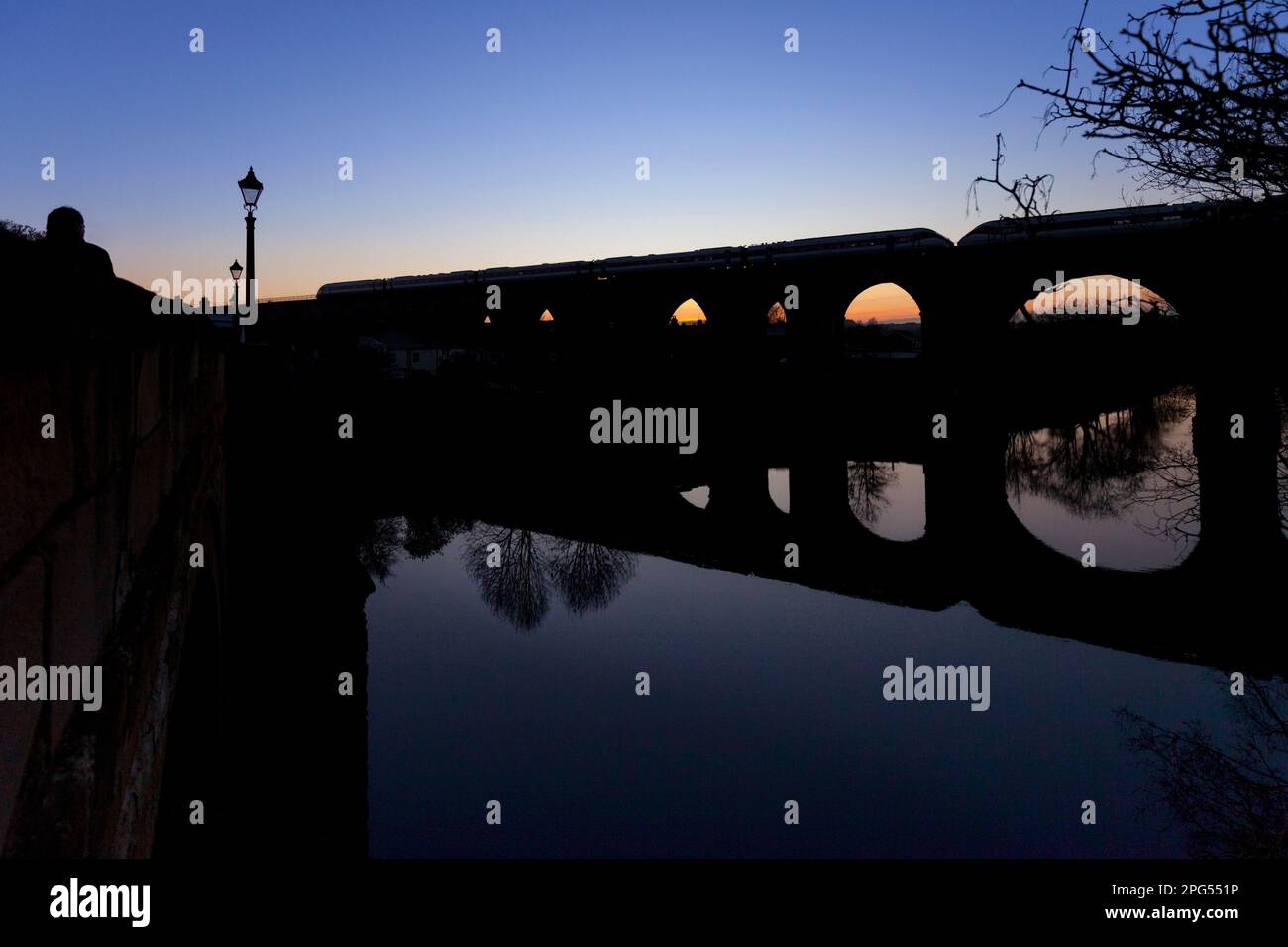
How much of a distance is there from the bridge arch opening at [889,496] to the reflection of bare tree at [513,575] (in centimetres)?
1130

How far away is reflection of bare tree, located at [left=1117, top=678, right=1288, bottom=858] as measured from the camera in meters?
7.35

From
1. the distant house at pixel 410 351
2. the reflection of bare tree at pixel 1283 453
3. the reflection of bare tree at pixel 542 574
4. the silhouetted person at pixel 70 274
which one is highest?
the distant house at pixel 410 351

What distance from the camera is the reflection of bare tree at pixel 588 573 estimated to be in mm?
22219

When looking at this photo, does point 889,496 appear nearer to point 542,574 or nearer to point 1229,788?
point 542,574

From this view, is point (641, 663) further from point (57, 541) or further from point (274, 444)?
point (57, 541)

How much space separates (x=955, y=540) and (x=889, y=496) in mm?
7556

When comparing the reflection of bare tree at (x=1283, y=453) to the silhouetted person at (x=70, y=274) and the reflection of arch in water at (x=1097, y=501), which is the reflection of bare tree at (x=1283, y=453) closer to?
the silhouetted person at (x=70, y=274)

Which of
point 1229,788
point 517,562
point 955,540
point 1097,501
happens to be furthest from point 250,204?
A: point 1097,501

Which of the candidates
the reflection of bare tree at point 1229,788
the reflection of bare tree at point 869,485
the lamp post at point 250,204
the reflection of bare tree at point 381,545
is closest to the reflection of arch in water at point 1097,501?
the reflection of bare tree at point 869,485

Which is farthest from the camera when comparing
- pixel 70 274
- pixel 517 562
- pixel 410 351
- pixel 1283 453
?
pixel 410 351

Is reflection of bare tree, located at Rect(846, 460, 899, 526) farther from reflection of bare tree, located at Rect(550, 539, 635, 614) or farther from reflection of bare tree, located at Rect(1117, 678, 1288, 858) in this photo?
reflection of bare tree, located at Rect(1117, 678, 1288, 858)

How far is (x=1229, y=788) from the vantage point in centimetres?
973
